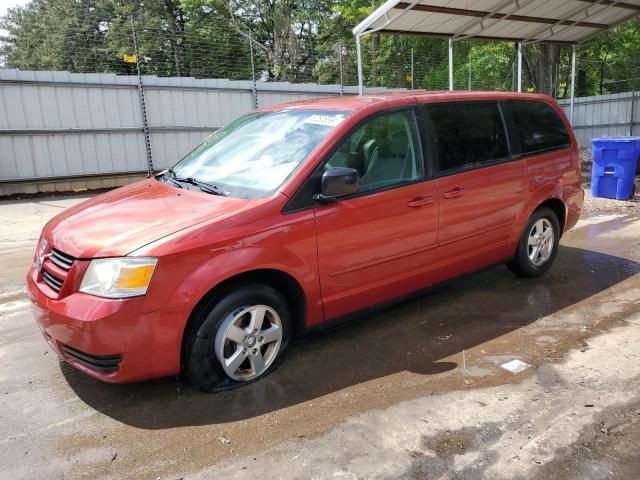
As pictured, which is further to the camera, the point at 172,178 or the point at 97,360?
the point at 172,178

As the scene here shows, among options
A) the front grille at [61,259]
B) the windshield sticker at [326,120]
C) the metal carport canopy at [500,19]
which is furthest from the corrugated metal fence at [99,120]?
the windshield sticker at [326,120]

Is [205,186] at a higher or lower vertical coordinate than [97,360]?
higher

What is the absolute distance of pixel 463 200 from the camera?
4258 millimetres

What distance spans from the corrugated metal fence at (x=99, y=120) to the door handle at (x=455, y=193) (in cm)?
1027

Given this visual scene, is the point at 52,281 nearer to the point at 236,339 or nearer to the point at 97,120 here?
the point at 236,339

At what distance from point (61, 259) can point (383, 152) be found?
2.24 meters

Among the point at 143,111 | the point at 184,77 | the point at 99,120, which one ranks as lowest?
the point at 99,120

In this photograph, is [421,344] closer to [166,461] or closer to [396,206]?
[396,206]

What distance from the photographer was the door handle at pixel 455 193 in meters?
4.14

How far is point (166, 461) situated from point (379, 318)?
222cm

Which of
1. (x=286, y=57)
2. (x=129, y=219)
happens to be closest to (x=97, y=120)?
(x=129, y=219)

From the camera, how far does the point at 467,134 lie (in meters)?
4.43

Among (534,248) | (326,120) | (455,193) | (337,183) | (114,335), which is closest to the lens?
(114,335)

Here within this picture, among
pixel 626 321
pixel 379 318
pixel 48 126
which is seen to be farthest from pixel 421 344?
pixel 48 126
